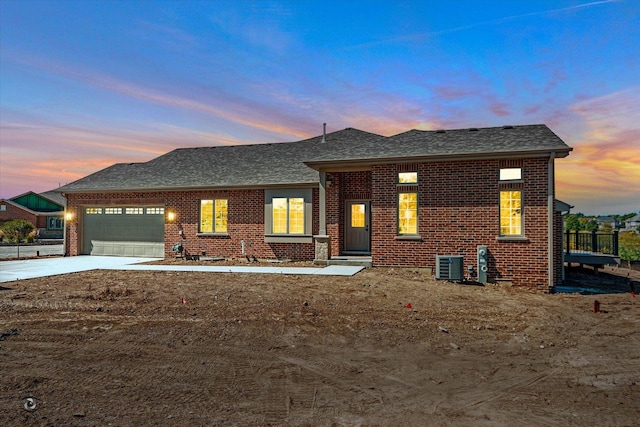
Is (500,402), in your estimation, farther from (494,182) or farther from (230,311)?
(494,182)

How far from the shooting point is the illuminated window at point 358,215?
57.7ft

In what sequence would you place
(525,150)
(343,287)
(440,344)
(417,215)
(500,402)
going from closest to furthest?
(500,402), (440,344), (343,287), (525,150), (417,215)

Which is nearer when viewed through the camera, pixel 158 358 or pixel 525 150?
pixel 158 358

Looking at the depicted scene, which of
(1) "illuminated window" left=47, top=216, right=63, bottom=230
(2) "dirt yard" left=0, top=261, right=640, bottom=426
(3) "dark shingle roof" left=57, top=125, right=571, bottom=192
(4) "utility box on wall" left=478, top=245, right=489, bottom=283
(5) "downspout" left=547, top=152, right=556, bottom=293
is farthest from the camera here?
(1) "illuminated window" left=47, top=216, right=63, bottom=230

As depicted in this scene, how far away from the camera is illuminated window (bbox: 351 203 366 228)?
1759 cm

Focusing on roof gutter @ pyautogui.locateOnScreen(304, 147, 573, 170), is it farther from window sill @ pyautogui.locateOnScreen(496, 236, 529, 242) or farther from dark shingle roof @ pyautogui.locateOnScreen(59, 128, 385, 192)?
window sill @ pyautogui.locateOnScreen(496, 236, 529, 242)

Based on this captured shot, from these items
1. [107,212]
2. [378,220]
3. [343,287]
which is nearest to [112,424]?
[343,287]

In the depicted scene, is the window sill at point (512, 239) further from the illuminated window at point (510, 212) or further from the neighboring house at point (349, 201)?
the illuminated window at point (510, 212)

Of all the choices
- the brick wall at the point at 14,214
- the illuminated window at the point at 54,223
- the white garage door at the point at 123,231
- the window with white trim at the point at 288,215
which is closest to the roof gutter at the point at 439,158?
the window with white trim at the point at 288,215

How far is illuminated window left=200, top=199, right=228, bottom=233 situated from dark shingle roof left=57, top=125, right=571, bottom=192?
0.91 meters

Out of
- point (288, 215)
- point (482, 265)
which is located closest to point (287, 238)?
point (288, 215)

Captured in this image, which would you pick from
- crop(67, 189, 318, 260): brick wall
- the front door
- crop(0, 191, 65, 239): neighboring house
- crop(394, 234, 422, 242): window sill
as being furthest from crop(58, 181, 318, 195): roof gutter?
crop(0, 191, 65, 239): neighboring house

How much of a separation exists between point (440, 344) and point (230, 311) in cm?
441

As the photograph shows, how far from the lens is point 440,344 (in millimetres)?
6922
